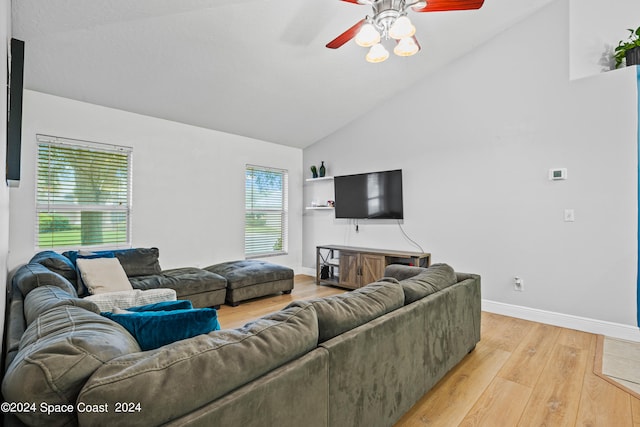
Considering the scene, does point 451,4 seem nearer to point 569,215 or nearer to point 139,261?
point 569,215

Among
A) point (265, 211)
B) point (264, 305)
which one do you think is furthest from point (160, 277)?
point (265, 211)

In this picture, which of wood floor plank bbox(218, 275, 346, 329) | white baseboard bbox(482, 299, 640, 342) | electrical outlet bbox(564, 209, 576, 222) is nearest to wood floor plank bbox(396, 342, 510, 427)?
white baseboard bbox(482, 299, 640, 342)

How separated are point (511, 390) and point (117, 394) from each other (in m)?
2.37

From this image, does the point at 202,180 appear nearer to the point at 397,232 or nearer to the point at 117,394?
the point at 397,232

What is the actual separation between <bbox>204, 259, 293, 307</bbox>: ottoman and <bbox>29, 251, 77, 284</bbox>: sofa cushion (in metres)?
1.56

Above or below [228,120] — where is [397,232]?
below

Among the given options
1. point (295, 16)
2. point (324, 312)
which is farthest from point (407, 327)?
point (295, 16)

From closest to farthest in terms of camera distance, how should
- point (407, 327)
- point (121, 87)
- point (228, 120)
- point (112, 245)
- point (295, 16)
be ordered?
point (407, 327) < point (295, 16) < point (121, 87) < point (112, 245) < point (228, 120)

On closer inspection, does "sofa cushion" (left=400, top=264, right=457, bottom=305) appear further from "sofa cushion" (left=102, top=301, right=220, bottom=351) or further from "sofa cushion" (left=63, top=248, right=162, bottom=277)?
"sofa cushion" (left=63, top=248, right=162, bottom=277)

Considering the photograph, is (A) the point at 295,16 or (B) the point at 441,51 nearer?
(A) the point at 295,16

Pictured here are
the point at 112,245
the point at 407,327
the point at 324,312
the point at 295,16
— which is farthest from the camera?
the point at 112,245

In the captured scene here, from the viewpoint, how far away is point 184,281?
11.9 feet

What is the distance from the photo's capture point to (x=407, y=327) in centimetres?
178

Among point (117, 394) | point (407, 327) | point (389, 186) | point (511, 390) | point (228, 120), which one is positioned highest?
point (228, 120)
